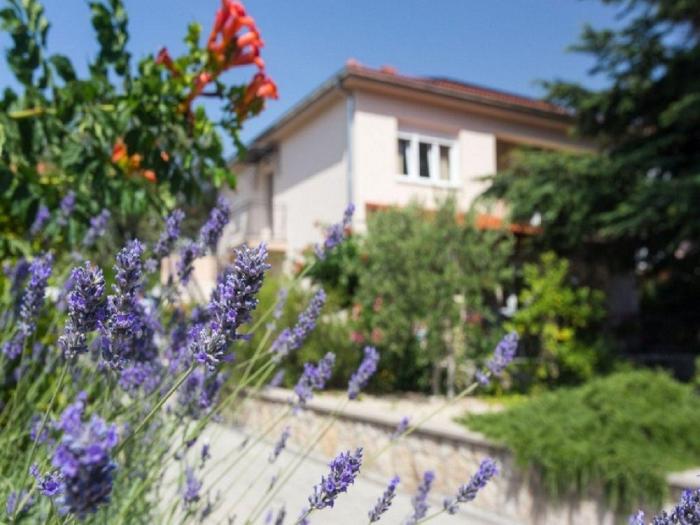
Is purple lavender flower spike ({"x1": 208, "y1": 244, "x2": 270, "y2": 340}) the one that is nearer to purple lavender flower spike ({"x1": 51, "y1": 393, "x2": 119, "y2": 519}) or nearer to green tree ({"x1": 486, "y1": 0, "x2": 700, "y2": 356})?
purple lavender flower spike ({"x1": 51, "y1": 393, "x2": 119, "y2": 519})

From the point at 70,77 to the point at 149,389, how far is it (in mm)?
1312

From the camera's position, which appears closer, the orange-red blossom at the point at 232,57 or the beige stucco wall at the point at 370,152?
the orange-red blossom at the point at 232,57

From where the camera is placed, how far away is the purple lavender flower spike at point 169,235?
5.85 ft

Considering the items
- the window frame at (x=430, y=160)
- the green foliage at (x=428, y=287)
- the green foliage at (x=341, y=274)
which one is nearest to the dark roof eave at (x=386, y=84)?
the window frame at (x=430, y=160)

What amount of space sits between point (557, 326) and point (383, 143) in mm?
5331

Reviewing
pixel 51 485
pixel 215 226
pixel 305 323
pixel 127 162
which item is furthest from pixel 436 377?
pixel 51 485

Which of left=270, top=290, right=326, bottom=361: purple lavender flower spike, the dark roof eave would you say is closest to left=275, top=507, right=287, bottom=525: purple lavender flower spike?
left=270, top=290, right=326, bottom=361: purple lavender flower spike

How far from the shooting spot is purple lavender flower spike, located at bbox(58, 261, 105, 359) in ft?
2.83

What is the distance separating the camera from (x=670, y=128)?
397 inches

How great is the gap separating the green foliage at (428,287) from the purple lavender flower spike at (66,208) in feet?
22.5

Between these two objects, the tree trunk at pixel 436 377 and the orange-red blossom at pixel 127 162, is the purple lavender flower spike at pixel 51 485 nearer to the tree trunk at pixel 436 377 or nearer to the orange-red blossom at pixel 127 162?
the orange-red blossom at pixel 127 162

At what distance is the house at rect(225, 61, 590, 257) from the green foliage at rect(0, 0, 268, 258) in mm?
9257

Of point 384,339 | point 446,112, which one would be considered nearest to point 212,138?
point 384,339

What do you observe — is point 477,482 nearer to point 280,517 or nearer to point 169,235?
point 280,517
